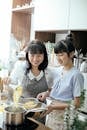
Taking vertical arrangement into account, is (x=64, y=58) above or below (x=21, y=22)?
below

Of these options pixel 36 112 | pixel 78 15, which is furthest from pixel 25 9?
pixel 36 112

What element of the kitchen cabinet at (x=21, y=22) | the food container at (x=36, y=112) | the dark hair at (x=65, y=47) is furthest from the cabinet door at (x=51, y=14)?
the food container at (x=36, y=112)

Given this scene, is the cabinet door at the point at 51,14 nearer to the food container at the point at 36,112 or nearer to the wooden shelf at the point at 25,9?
the wooden shelf at the point at 25,9

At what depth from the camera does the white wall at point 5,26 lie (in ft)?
11.2

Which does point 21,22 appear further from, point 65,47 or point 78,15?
point 65,47

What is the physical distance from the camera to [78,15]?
225cm

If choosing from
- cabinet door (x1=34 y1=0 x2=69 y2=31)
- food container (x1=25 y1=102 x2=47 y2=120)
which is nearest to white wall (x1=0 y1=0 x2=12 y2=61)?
cabinet door (x1=34 y1=0 x2=69 y2=31)

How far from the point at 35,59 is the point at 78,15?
615 millimetres

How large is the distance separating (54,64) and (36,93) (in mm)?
638

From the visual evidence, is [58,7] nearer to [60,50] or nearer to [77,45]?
[77,45]

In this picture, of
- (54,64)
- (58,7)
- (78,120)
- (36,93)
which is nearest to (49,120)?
(36,93)

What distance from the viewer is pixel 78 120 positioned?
4.48 ft

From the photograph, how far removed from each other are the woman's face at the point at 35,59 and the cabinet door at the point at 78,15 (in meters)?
0.46

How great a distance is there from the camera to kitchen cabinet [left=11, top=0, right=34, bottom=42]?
330 centimetres
